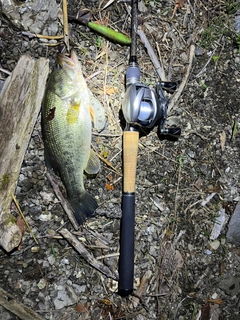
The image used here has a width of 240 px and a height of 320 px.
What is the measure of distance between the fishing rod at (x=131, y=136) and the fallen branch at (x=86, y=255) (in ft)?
0.47

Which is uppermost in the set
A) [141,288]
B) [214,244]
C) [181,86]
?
[181,86]

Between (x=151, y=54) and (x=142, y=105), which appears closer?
(x=142, y=105)

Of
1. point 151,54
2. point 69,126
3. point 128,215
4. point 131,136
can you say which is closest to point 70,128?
point 69,126

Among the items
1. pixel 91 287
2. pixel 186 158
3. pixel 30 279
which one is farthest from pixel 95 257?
pixel 186 158

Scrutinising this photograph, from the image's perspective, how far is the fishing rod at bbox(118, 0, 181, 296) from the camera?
3340 mm

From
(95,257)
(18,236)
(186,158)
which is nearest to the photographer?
(18,236)

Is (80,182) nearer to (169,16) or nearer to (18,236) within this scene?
(18,236)

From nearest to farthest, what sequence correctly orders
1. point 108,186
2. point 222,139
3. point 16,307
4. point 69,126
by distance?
point 16,307, point 69,126, point 108,186, point 222,139

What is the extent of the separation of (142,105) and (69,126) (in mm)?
609

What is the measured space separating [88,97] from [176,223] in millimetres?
1370

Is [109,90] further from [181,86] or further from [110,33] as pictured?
[181,86]

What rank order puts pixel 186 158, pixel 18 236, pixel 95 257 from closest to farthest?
pixel 18 236 → pixel 95 257 → pixel 186 158

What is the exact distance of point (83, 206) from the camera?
11.3 feet

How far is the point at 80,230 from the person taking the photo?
11.6 feet
